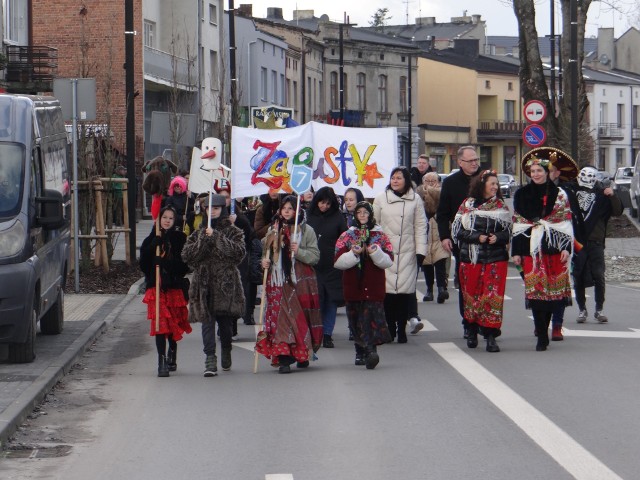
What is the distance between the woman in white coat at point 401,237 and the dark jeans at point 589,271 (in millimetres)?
2497

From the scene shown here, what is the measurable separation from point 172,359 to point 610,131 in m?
90.8

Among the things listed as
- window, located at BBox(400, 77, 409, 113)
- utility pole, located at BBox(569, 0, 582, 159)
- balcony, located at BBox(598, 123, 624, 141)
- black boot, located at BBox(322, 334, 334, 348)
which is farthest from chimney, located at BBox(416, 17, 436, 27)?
black boot, located at BBox(322, 334, 334, 348)

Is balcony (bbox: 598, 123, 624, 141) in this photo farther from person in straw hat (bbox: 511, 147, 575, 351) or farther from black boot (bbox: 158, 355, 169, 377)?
black boot (bbox: 158, 355, 169, 377)

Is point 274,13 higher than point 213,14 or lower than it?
higher

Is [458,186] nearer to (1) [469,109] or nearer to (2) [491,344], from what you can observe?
(2) [491,344]

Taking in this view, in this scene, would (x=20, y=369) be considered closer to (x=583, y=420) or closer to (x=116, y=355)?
(x=116, y=355)

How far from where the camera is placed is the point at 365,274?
39.4ft

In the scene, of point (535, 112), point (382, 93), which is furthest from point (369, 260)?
point (382, 93)

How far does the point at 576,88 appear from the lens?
30516 mm

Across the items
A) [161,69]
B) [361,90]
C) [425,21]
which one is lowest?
[161,69]

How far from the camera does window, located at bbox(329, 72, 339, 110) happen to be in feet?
267

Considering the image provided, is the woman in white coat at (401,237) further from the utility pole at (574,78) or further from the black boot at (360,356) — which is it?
the utility pole at (574,78)

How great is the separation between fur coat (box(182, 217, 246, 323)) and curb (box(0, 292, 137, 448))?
4.22ft

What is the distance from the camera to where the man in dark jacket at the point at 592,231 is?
15.1 meters
